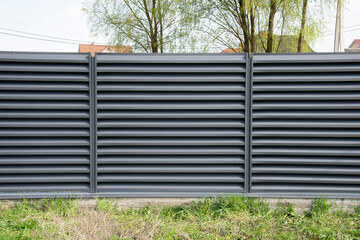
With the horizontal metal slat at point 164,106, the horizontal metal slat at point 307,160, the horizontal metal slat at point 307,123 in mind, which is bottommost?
the horizontal metal slat at point 307,160

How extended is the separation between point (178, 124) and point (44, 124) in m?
1.38

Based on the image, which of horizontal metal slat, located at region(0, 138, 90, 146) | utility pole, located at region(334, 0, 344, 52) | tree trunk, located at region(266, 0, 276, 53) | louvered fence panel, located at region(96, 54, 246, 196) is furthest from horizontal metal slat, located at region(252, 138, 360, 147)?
utility pole, located at region(334, 0, 344, 52)

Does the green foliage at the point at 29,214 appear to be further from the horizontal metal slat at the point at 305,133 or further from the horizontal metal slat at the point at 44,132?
the horizontal metal slat at the point at 305,133

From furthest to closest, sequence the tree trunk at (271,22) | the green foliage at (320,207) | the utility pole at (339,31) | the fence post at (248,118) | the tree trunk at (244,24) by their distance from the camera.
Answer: the utility pole at (339,31)
the tree trunk at (244,24)
the tree trunk at (271,22)
the fence post at (248,118)
the green foliage at (320,207)

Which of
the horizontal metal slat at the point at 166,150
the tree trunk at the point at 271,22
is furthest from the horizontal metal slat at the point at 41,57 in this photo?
the tree trunk at the point at 271,22

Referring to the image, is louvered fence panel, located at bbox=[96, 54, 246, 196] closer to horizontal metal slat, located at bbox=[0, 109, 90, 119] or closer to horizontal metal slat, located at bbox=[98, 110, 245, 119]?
horizontal metal slat, located at bbox=[98, 110, 245, 119]

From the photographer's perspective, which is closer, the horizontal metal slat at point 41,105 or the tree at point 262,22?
the horizontal metal slat at point 41,105

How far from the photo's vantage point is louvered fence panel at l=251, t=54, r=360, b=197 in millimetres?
3391

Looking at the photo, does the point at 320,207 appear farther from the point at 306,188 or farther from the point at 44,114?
the point at 44,114

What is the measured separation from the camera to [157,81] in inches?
134

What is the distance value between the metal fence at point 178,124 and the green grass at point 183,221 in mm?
154

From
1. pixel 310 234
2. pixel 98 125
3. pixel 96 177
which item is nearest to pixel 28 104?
pixel 98 125

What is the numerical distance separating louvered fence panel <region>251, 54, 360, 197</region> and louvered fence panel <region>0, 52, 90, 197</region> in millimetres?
1825

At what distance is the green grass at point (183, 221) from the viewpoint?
9.39 ft
